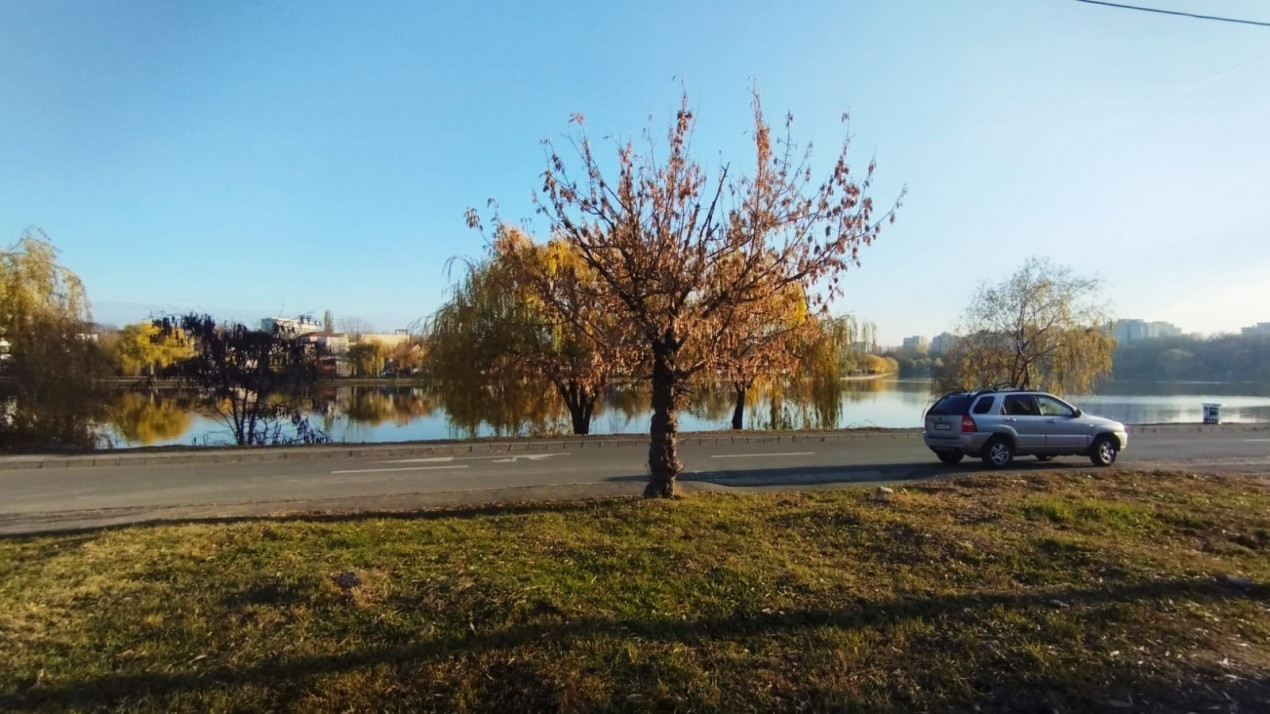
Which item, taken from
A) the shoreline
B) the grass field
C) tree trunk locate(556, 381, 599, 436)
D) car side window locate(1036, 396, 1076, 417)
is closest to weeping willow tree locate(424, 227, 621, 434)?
tree trunk locate(556, 381, 599, 436)

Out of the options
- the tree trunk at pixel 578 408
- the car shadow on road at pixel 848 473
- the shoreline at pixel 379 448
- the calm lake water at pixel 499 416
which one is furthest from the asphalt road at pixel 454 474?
the tree trunk at pixel 578 408

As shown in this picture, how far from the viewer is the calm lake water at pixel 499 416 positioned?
2733 cm

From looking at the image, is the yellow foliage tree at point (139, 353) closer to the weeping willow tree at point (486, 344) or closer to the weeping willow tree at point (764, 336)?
the weeping willow tree at point (486, 344)

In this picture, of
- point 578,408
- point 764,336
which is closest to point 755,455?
point 764,336

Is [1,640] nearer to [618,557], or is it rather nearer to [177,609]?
[177,609]

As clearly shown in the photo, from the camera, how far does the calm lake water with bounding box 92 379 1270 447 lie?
89.7 ft

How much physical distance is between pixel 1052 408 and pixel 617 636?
1502cm

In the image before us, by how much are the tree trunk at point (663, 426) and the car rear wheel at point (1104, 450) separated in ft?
38.2

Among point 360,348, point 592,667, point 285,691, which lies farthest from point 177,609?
point 360,348

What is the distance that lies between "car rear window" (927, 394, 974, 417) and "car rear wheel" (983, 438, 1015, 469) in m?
0.84

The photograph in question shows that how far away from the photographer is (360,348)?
64.9 meters

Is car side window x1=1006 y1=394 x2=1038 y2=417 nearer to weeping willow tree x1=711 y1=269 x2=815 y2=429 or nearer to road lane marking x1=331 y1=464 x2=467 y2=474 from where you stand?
weeping willow tree x1=711 y1=269 x2=815 y2=429

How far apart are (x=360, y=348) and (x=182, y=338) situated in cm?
3963

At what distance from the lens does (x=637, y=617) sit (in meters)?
4.82
